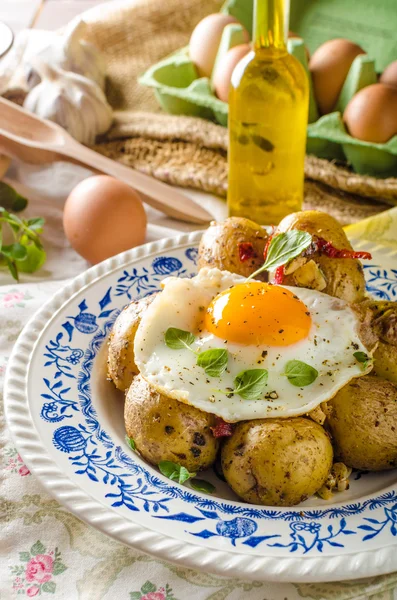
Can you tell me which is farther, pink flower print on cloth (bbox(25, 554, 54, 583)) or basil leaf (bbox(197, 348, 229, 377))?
basil leaf (bbox(197, 348, 229, 377))

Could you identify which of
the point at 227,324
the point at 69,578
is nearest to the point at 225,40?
the point at 227,324

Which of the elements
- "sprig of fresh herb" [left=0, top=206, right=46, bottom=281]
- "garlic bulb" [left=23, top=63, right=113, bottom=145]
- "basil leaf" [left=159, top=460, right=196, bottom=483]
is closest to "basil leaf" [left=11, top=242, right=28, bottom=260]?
"sprig of fresh herb" [left=0, top=206, right=46, bottom=281]

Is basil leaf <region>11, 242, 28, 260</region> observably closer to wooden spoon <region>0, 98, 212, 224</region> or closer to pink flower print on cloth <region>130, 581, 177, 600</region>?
wooden spoon <region>0, 98, 212, 224</region>

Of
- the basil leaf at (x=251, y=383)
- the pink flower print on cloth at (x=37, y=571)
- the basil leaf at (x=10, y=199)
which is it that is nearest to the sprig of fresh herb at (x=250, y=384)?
the basil leaf at (x=251, y=383)

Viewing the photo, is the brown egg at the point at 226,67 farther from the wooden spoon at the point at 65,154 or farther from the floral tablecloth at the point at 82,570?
the floral tablecloth at the point at 82,570

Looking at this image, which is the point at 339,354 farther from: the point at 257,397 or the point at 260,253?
the point at 260,253

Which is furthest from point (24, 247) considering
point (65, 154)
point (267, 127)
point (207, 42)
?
point (207, 42)
